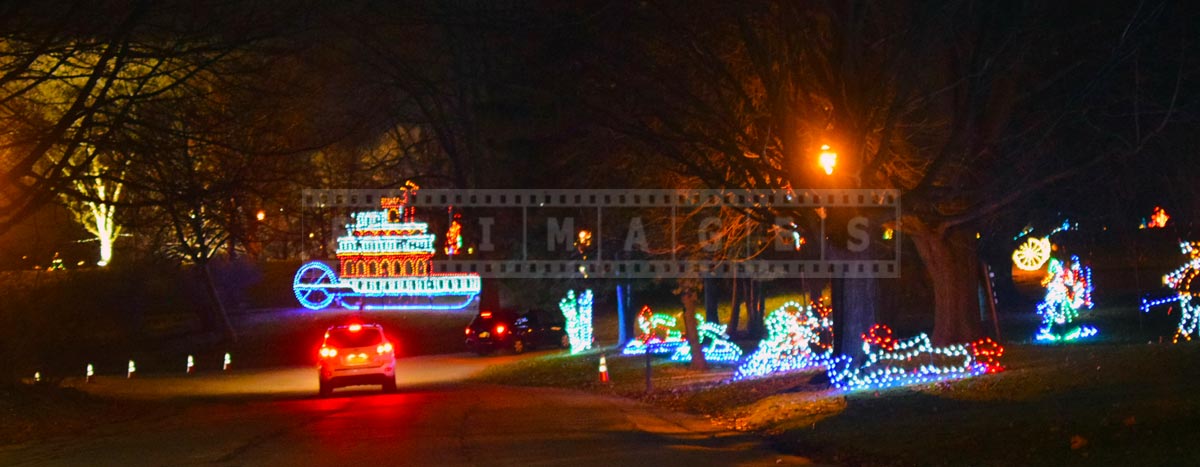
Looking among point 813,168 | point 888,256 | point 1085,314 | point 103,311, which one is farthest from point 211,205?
point 1085,314

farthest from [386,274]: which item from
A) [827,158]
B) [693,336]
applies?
[827,158]

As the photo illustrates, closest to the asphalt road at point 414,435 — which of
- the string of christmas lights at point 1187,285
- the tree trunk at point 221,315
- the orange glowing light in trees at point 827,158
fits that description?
the orange glowing light in trees at point 827,158

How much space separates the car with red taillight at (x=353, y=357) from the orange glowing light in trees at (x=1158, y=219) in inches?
772

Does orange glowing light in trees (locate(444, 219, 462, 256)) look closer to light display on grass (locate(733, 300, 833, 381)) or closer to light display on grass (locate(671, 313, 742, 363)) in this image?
light display on grass (locate(671, 313, 742, 363))

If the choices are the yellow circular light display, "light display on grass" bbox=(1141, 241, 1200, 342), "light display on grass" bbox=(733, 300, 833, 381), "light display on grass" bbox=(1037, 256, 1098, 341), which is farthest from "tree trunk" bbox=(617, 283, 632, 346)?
the yellow circular light display

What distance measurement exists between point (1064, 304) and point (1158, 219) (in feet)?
12.1

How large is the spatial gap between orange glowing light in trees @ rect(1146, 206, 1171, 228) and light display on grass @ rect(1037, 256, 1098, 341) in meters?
3.06

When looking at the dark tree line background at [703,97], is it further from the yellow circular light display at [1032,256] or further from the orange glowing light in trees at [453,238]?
the yellow circular light display at [1032,256]

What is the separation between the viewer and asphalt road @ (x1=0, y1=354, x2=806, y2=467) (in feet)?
43.7

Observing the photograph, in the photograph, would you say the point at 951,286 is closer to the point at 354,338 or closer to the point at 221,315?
the point at 354,338

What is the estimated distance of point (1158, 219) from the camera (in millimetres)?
35062

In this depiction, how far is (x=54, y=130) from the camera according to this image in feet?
54.7

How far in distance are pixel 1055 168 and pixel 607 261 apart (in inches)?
614

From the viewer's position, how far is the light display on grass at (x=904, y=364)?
20.4m
